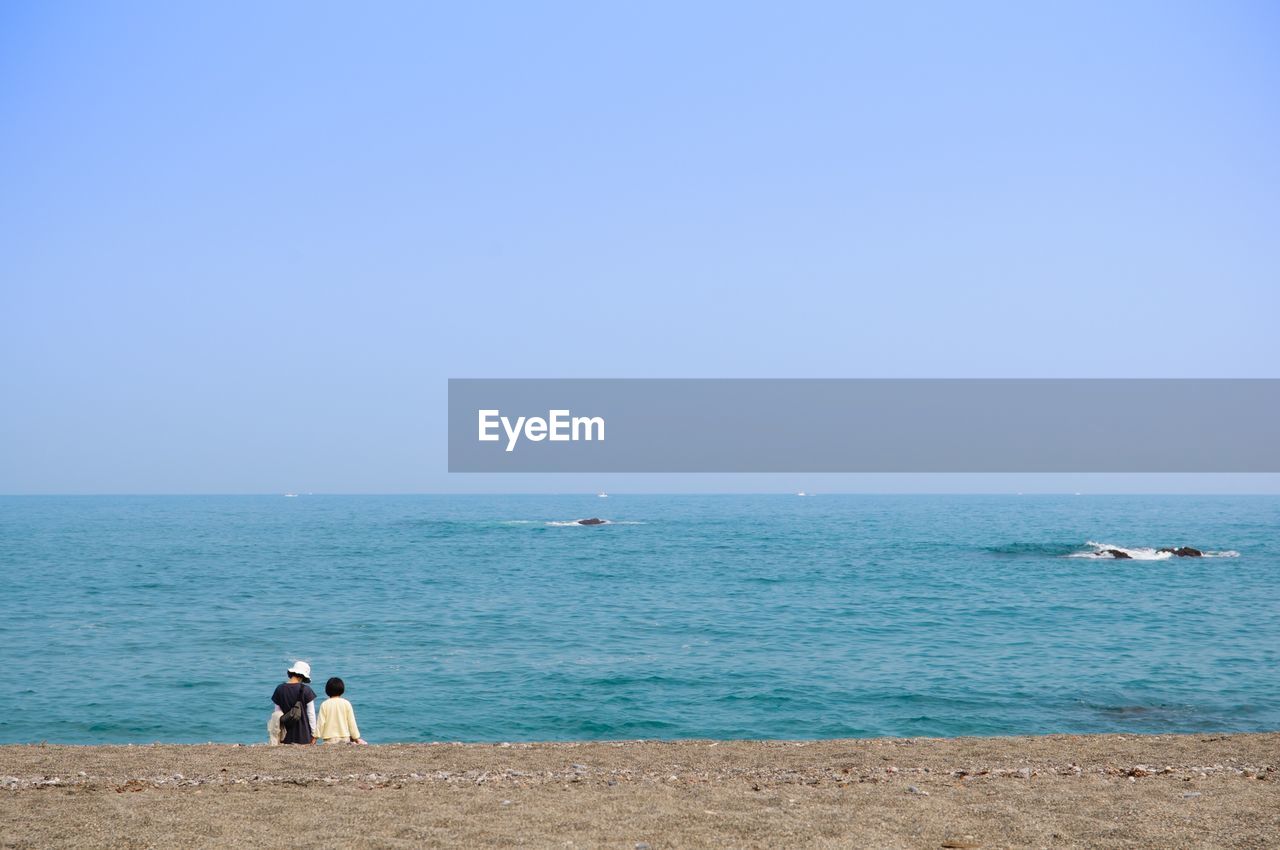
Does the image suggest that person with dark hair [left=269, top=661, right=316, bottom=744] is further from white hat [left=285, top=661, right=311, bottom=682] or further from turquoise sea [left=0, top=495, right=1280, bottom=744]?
turquoise sea [left=0, top=495, right=1280, bottom=744]

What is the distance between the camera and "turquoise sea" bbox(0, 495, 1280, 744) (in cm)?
2189

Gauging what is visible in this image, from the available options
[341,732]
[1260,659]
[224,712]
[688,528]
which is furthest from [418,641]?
[688,528]

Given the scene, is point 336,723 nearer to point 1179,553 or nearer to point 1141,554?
point 1141,554

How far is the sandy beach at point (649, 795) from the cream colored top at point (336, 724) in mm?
1090

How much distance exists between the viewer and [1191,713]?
21.7m

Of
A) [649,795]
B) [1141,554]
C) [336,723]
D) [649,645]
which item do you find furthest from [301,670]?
[1141,554]

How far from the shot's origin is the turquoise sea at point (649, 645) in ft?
71.8

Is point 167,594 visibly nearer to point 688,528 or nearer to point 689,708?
point 689,708

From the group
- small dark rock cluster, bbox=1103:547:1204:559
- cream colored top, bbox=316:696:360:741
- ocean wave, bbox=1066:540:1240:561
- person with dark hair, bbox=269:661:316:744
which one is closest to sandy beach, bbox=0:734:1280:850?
person with dark hair, bbox=269:661:316:744

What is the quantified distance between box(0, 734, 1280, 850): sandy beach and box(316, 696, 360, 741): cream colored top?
109 centimetres

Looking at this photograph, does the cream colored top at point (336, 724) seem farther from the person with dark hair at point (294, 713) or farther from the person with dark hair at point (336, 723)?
the person with dark hair at point (294, 713)

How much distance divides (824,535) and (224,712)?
84.5m

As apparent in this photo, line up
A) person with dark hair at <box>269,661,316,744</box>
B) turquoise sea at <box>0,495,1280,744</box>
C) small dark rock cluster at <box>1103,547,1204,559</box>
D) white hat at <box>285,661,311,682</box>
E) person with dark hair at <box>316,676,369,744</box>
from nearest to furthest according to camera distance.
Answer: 1. person with dark hair at <box>269,661,316,744</box>
2. white hat at <box>285,661,311,682</box>
3. person with dark hair at <box>316,676,369,744</box>
4. turquoise sea at <box>0,495,1280,744</box>
5. small dark rock cluster at <box>1103,547,1204,559</box>

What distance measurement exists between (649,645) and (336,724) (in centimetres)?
1712
